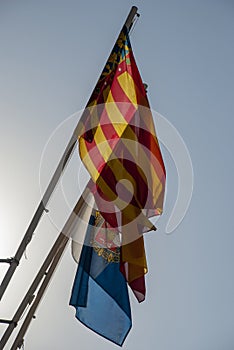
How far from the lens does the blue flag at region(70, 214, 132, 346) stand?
2332 mm

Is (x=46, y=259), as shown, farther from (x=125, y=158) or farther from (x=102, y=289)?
(x=125, y=158)

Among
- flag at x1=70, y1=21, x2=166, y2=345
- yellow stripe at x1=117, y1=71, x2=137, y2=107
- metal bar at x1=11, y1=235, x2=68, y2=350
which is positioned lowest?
metal bar at x1=11, y1=235, x2=68, y2=350

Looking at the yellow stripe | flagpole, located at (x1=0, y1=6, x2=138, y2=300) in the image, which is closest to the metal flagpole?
flagpole, located at (x1=0, y1=6, x2=138, y2=300)

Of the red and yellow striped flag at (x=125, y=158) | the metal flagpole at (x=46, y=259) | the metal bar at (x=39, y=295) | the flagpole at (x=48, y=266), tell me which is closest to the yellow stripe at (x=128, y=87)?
the red and yellow striped flag at (x=125, y=158)

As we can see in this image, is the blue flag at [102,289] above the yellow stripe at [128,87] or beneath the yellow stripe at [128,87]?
beneath

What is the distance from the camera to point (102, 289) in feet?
7.73

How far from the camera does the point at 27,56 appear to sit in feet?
10.7

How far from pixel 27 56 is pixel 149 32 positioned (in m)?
0.63

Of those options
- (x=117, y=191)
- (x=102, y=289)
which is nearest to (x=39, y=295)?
(x=102, y=289)

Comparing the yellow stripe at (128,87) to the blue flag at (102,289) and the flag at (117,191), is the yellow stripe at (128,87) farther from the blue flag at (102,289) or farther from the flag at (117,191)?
the blue flag at (102,289)

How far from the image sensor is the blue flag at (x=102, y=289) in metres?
2.33

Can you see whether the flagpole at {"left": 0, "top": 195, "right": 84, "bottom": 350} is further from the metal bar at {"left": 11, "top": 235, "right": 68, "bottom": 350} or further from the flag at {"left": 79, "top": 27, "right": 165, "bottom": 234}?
the flag at {"left": 79, "top": 27, "right": 165, "bottom": 234}

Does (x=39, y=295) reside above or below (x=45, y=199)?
below

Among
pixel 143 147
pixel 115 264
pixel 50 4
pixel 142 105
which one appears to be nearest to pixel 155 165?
pixel 143 147
